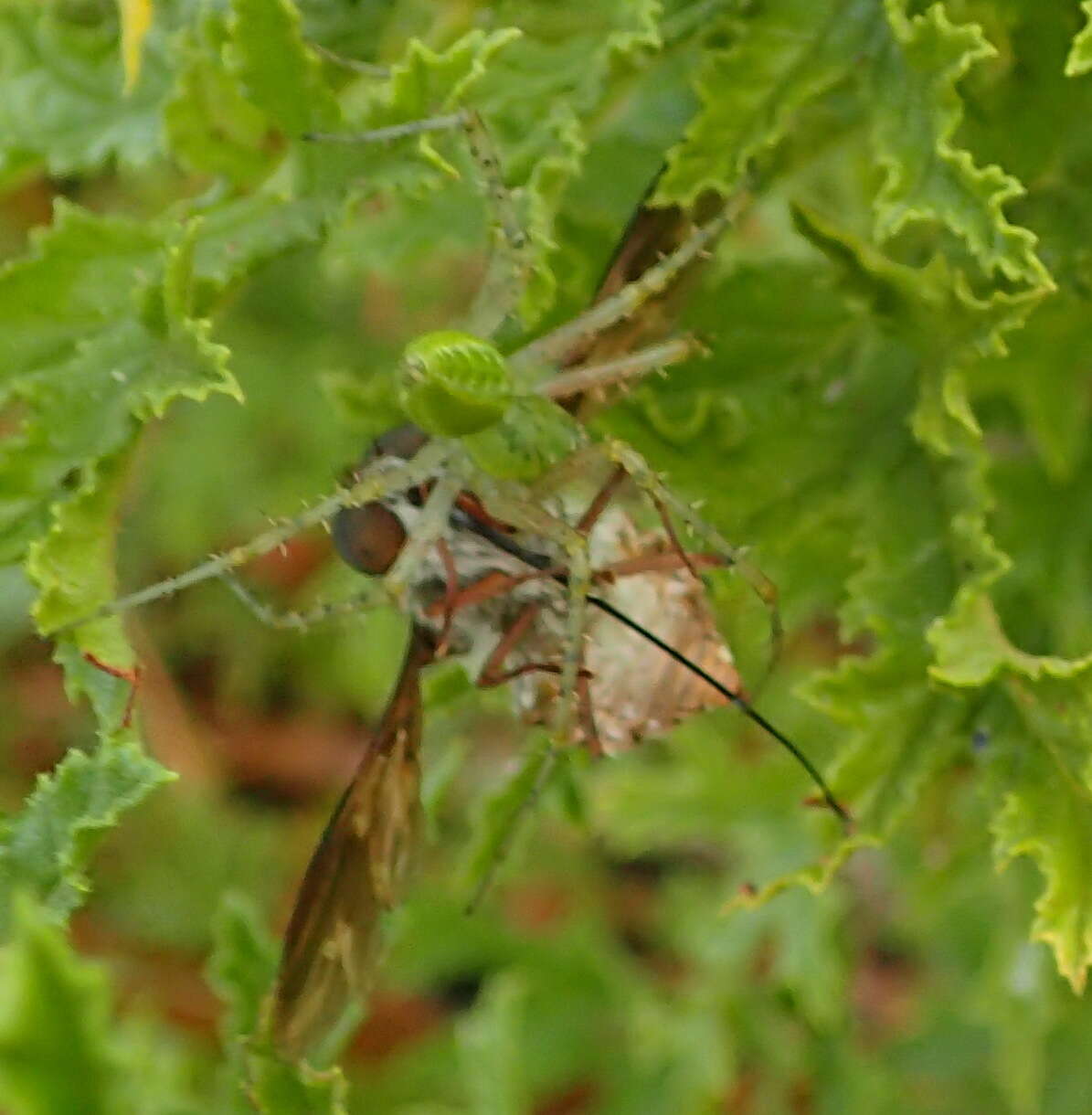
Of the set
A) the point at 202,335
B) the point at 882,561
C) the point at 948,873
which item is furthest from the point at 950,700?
the point at 202,335

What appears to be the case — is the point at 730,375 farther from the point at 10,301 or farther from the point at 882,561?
the point at 10,301

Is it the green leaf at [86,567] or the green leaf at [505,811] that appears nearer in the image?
the green leaf at [86,567]

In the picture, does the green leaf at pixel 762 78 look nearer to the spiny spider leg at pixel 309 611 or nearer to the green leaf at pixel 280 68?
the green leaf at pixel 280 68

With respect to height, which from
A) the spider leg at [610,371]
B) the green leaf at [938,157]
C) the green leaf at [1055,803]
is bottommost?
the green leaf at [1055,803]

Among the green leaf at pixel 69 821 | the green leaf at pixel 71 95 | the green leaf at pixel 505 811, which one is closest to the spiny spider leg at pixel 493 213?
the green leaf at pixel 71 95

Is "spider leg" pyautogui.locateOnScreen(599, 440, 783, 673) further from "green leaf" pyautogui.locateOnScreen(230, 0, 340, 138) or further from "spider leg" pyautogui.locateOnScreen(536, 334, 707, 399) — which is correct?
"green leaf" pyautogui.locateOnScreen(230, 0, 340, 138)

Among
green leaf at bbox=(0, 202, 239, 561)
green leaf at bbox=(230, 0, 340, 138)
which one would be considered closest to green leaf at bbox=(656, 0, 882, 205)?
green leaf at bbox=(230, 0, 340, 138)
